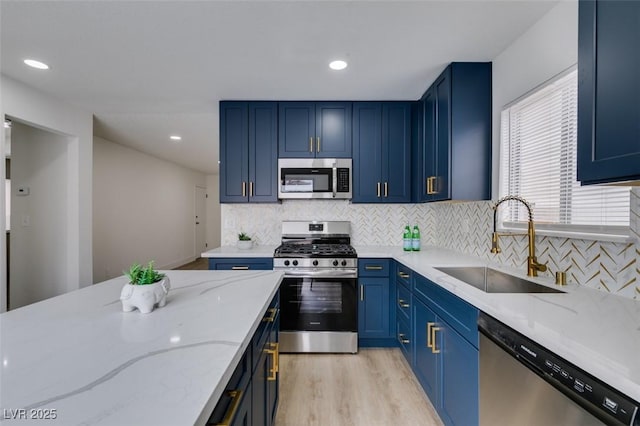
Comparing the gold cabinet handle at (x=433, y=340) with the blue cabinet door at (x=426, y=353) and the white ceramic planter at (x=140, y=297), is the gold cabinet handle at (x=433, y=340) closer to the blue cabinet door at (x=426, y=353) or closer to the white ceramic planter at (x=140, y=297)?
the blue cabinet door at (x=426, y=353)

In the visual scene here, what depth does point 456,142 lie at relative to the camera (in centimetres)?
227

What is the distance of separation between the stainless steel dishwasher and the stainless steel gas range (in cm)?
153

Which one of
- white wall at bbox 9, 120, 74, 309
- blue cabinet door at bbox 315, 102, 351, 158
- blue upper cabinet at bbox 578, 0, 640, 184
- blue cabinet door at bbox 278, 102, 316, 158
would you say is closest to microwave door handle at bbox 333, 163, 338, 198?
blue cabinet door at bbox 315, 102, 351, 158

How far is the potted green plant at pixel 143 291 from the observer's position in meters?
1.07

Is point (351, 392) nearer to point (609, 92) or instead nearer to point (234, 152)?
point (609, 92)

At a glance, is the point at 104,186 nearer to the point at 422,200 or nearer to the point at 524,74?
the point at 422,200

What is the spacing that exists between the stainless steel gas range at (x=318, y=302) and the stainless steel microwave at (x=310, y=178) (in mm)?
662

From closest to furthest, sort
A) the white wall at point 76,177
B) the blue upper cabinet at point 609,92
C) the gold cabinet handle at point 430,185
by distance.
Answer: the blue upper cabinet at point 609,92 < the gold cabinet handle at point 430,185 < the white wall at point 76,177

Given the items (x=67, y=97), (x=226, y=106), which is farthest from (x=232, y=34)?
(x=67, y=97)

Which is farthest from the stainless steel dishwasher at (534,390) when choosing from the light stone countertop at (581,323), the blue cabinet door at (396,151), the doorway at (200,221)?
the doorway at (200,221)

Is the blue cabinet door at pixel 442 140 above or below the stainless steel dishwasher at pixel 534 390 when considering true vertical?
above

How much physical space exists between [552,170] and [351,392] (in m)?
2.02

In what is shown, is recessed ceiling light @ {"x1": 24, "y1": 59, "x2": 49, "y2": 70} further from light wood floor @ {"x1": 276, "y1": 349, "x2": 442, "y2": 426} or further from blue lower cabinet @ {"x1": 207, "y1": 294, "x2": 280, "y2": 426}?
light wood floor @ {"x1": 276, "y1": 349, "x2": 442, "y2": 426}

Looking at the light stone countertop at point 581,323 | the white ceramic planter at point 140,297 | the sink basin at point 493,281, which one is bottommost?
the sink basin at point 493,281
